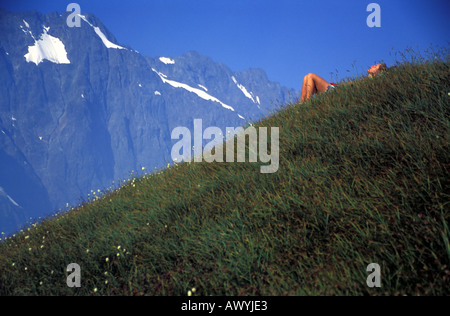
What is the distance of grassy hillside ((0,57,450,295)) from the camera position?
2420mm

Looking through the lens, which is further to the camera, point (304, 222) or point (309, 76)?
point (309, 76)

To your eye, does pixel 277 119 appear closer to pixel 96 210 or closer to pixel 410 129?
pixel 410 129

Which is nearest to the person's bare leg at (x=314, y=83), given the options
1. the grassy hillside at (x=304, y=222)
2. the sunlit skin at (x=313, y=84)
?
the sunlit skin at (x=313, y=84)

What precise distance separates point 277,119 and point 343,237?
3153mm

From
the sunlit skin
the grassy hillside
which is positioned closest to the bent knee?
the sunlit skin

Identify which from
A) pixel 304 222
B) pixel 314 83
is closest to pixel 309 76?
pixel 314 83

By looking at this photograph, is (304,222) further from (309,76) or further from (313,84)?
(309,76)

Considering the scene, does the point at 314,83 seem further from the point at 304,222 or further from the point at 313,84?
the point at 304,222

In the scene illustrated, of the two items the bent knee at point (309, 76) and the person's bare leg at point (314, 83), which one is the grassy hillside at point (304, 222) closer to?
the person's bare leg at point (314, 83)

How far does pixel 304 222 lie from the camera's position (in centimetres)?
294

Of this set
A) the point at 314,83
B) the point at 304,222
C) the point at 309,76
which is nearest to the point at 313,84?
the point at 314,83

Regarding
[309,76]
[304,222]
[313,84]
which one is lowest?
[304,222]

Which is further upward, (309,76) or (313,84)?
(309,76)
